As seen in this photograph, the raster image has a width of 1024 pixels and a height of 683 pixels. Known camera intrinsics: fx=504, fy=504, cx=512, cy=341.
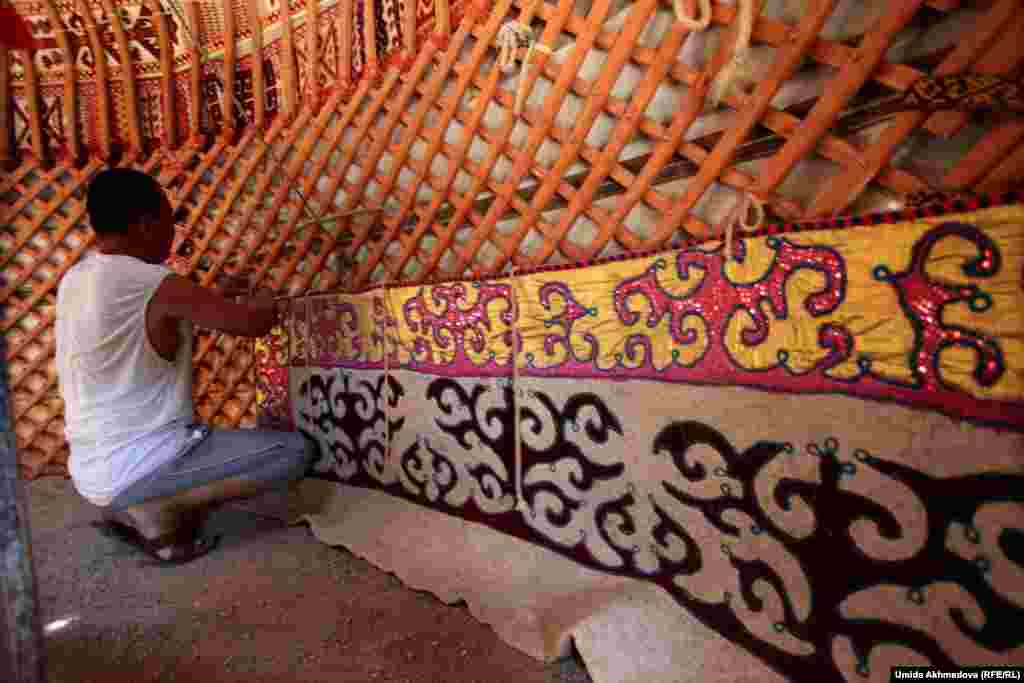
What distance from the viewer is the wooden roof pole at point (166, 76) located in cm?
170

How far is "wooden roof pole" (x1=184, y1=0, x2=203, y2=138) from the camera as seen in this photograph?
1.67 meters

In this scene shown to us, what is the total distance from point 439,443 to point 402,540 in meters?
0.23

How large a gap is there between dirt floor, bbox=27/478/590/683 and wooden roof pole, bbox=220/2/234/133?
1.36m

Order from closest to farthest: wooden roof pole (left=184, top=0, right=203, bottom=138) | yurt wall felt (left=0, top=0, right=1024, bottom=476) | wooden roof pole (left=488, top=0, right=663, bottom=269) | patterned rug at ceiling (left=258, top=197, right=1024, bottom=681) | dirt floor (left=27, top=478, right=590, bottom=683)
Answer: patterned rug at ceiling (left=258, top=197, right=1024, bottom=681) < yurt wall felt (left=0, top=0, right=1024, bottom=476) < dirt floor (left=27, top=478, right=590, bottom=683) < wooden roof pole (left=488, top=0, right=663, bottom=269) < wooden roof pole (left=184, top=0, right=203, bottom=138)

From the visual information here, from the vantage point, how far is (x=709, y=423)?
72 cm

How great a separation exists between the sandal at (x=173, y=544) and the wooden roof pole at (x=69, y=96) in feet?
4.69

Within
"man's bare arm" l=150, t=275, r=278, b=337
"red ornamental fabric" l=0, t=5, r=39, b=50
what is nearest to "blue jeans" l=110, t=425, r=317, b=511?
"man's bare arm" l=150, t=275, r=278, b=337

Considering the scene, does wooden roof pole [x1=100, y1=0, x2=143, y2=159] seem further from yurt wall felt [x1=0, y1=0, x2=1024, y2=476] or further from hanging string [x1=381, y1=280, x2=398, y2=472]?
hanging string [x1=381, y1=280, x2=398, y2=472]

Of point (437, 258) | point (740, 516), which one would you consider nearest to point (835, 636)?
point (740, 516)

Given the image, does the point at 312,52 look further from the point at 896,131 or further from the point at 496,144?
the point at 896,131

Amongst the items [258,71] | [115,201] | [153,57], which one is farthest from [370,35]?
[153,57]

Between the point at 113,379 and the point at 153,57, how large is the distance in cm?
138

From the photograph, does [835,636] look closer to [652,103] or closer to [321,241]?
[652,103]

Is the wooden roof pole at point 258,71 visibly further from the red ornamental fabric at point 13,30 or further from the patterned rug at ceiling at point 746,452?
the red ornamental fabric at point 13,30
